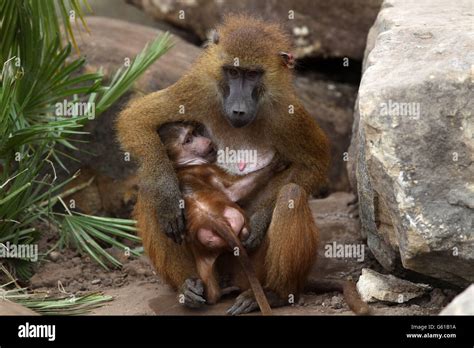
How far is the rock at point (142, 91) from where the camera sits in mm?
9125

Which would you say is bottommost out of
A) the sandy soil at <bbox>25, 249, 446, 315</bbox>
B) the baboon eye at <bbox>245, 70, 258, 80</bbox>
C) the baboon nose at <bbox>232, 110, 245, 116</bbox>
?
the sandy soil at <bbox>25, 249, 446, 315</bbox>

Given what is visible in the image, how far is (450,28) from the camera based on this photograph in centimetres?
676

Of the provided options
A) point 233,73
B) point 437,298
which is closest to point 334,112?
point 233,73

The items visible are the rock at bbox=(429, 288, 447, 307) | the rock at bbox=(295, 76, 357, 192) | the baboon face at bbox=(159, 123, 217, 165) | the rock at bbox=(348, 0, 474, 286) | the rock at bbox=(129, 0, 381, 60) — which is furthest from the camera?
the rock at bbox=(129, 0, 381, 60)

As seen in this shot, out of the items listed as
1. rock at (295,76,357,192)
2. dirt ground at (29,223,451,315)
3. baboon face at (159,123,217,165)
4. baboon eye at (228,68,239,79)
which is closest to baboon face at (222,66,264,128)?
baboon eye at (228,68,239,79)

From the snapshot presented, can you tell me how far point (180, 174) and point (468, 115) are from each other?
7.82 feet

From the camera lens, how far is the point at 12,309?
609cm

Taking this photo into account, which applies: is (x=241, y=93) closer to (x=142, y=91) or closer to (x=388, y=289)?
(x=388, y=289)

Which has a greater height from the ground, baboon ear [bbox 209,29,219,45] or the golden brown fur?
baboon ear [bbox 209,29,219,45]

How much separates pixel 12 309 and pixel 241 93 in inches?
89.5

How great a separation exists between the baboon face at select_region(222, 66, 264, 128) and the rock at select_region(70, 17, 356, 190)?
215 cm

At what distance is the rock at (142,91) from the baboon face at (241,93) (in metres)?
2.15

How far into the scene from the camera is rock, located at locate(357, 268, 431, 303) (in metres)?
6.63

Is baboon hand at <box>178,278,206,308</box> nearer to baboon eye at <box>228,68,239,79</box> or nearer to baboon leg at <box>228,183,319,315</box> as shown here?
baboon leg at <box>228,183,319,315</box>
